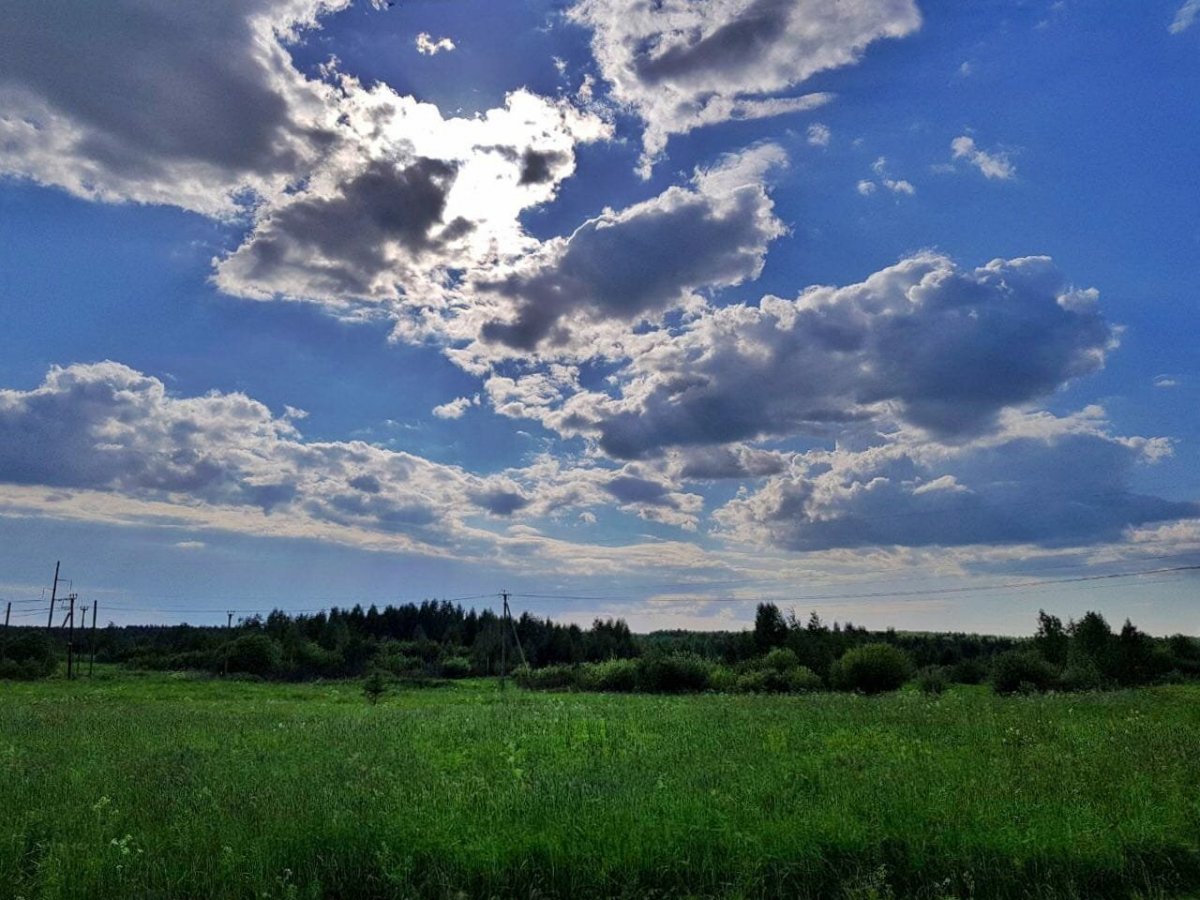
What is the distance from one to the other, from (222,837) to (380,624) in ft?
541

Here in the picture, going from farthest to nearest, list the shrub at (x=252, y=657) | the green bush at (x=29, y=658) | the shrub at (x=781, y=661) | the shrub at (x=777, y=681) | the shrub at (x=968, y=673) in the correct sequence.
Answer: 1. the shrub at (x=252, y=657)
2. the shrub at (x=968, y=673)
3. the green bush at (x=29, y=658)
4. the shrub at (x=781, y=661)
5. the shrub at (x=777, y=681)

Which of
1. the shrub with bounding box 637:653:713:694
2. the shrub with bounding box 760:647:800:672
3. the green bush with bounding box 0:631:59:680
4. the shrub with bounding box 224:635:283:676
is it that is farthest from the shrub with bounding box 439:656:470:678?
the shrub with bounding box 760:647:800:672

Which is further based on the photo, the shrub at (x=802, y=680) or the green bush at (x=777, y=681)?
the shrub at (x=802, y=680)

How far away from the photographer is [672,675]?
2576 inches

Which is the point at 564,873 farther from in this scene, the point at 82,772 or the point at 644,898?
the point at 82,772

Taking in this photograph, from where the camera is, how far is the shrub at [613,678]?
66.2 metres

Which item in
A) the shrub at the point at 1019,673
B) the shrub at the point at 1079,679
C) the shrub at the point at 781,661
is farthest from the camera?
the shrub at the point at 781,661

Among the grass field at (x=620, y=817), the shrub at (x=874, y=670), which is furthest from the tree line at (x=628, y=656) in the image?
the grass field at (x=620, y=817)

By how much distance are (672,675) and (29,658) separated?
73987 millimetres

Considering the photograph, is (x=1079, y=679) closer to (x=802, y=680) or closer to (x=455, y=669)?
(x=802, y=680)

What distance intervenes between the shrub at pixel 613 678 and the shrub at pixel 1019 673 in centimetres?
2773

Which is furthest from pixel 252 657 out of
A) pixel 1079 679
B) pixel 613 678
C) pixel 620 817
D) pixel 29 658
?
pixel 620 817

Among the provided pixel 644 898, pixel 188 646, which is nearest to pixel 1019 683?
pixel 644 898

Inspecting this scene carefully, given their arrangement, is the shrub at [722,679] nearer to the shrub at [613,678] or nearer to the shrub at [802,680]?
the shrub at [802,680]
